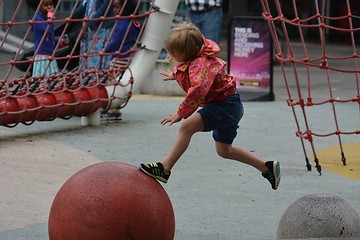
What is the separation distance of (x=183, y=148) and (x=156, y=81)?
7778 mm

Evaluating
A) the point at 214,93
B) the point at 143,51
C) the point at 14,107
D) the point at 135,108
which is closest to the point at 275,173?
the point at 214,93

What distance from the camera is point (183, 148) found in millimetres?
6484

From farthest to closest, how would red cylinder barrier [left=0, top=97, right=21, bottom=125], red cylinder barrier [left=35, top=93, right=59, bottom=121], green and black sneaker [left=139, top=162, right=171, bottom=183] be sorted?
red cylinder barrier [left=35, top=93, right=59, bottom=121] < red cylinder barrier [left=0, top=97, right=21, bottom=125] < green and black sneaker [left=139, top=162, right=171, bottom=183]

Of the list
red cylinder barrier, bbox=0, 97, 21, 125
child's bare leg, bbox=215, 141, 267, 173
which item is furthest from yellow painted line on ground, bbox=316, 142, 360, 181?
red cylinder barrier, bbox=0, 97, 21, 125

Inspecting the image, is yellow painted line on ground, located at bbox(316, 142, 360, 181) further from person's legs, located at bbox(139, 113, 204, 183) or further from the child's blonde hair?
the child's blonde hair

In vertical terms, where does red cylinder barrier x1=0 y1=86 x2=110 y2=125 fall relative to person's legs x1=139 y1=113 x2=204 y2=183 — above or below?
below

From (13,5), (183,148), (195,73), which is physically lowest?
(13,5)

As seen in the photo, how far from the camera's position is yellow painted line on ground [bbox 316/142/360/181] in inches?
352

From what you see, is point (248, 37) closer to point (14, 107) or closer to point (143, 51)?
point (143, 51)

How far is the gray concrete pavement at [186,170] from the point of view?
273 inches

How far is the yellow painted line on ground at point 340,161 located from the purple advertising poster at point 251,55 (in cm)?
379

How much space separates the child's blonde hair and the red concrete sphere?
1.08 m

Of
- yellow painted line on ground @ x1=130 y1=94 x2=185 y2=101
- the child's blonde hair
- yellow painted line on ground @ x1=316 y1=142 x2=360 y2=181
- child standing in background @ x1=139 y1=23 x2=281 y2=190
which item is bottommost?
yellow painted line on ground @ x1=130 y1=94 x2=185 y2=101

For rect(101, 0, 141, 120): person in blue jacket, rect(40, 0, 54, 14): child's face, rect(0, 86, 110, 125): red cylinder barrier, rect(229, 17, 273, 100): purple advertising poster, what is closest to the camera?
rect(0, 86, 110, 125): red cylinder barrier
